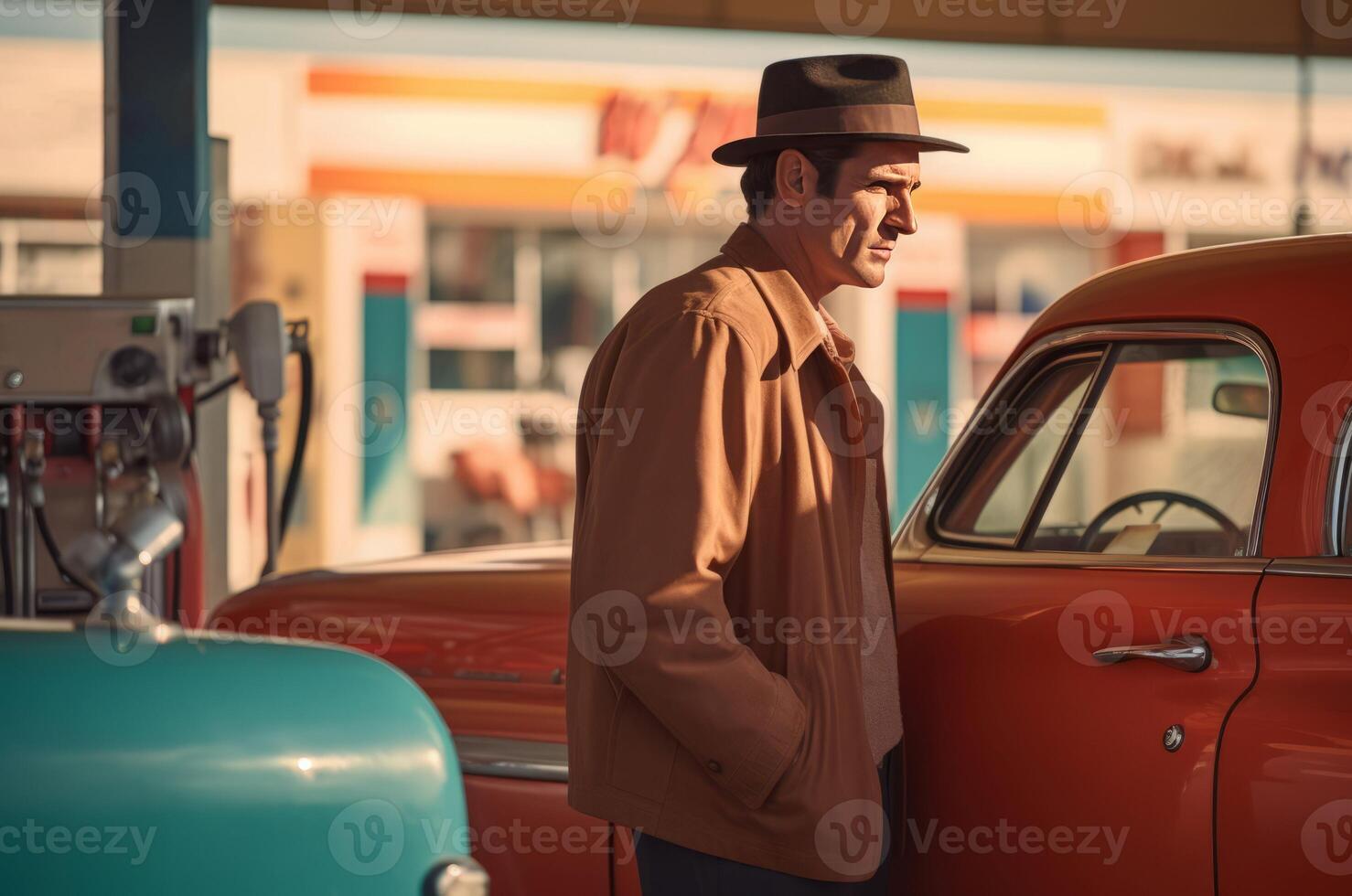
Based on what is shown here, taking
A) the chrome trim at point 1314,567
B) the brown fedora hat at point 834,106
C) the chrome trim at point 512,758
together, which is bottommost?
the chrome trim at point 512,758

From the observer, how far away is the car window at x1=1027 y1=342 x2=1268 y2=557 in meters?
2.98

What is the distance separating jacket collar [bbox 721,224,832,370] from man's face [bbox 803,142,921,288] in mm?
67

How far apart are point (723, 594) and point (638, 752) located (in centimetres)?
24

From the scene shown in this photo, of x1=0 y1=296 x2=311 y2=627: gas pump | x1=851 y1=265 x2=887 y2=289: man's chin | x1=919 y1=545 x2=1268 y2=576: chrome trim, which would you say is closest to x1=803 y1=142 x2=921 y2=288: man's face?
x1=851 y1=265 x2=887 y2=289: man's chin

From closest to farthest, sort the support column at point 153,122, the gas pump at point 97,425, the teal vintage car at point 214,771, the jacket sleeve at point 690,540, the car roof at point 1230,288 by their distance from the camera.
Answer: the teal vintage car at point 214,771
the jacket sleeve at point 690,540
the car roof at point 1230,288
the gas pump at point 97,425
the support column at point 153,122

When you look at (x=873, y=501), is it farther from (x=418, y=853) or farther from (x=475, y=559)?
(x=475, y=559)

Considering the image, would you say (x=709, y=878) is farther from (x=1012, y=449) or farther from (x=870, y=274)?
(x=1012, y=449)

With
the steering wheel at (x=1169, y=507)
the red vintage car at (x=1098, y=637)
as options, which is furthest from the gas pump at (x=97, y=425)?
the steering wheel at (x=1169, y=507)

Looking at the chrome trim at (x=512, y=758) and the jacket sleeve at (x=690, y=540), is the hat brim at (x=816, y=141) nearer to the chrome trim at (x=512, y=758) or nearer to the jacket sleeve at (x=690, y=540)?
the jacket sleeve at (x=690, y=540)

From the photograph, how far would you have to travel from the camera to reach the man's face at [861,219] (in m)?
2.32

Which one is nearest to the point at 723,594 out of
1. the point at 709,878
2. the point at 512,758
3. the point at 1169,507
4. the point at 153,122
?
the point at 709,878

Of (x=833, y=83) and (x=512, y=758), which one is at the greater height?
(x=833, y=83)

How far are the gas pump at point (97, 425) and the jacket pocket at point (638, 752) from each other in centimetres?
323

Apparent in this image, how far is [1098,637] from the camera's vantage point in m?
2.40
